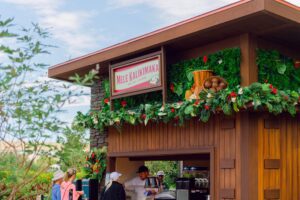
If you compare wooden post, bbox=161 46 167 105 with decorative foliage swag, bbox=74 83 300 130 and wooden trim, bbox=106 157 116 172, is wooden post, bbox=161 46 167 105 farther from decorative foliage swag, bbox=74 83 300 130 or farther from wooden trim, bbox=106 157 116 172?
wooden trim, bbox=106 157 116 172

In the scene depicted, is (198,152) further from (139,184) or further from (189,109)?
(139,184)

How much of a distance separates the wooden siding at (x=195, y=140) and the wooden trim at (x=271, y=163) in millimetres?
572

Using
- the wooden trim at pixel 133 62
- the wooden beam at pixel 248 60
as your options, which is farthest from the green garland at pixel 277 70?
the wooden trim at pixel 133 62

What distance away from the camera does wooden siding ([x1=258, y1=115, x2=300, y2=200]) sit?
30.3 ft

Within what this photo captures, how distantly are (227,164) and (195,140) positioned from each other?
100 centimetres

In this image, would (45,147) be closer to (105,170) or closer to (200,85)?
(200,85)

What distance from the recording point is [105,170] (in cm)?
1259

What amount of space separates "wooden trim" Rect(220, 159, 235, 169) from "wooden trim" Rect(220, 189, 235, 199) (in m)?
0.41

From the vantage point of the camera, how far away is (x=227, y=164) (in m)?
9.28

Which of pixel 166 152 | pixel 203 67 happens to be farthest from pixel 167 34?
pixel 166 152

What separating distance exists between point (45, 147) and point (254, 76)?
5.96m

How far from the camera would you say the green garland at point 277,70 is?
9562 millimetres

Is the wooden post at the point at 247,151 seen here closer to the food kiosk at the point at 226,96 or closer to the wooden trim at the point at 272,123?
the food kiosk at the point at 226,96

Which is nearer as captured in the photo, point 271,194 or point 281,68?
point 271,194
